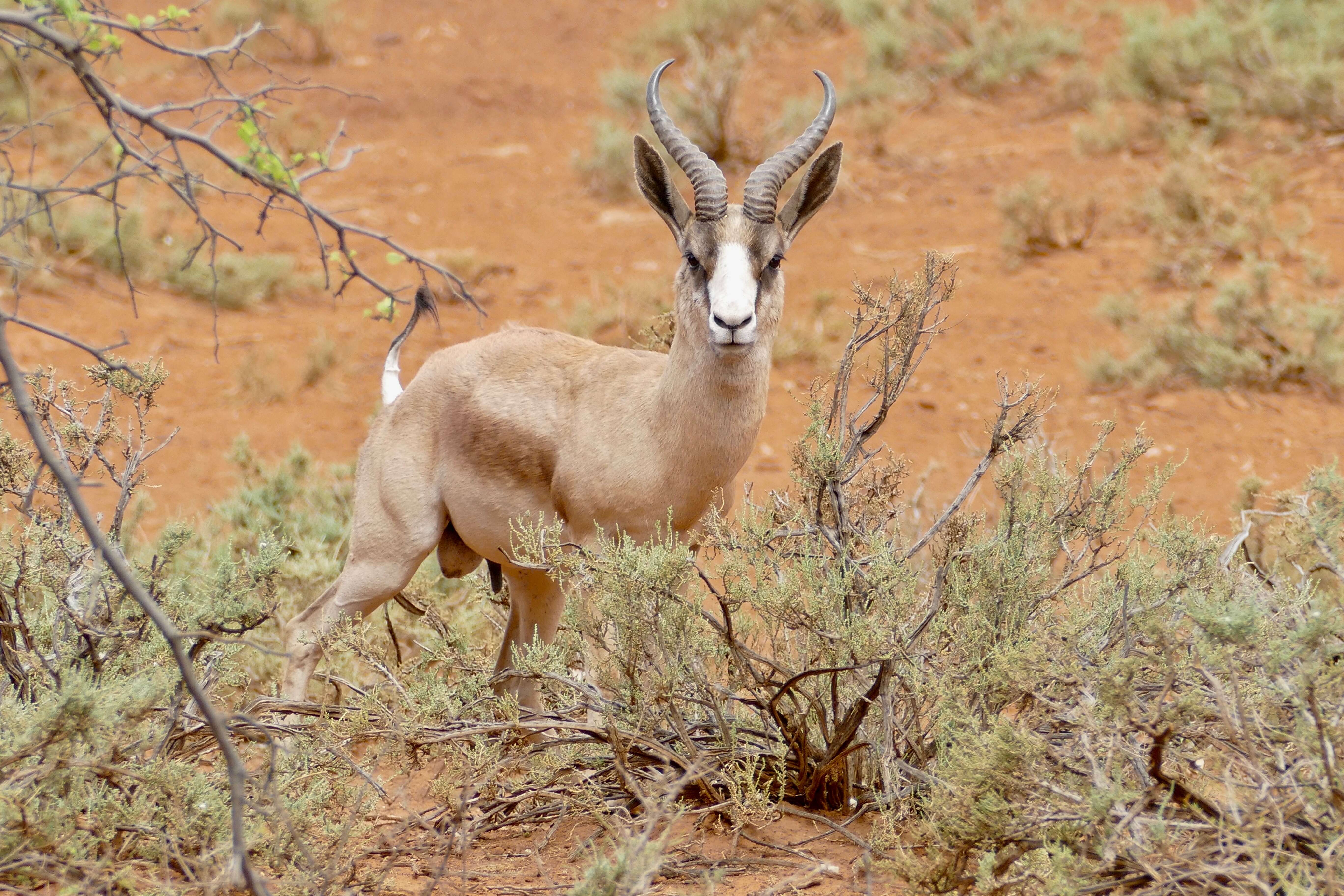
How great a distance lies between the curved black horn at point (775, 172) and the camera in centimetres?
486

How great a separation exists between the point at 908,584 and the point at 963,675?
348 millimetres

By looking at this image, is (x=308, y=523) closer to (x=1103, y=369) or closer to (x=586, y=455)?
(x=586, y=455)

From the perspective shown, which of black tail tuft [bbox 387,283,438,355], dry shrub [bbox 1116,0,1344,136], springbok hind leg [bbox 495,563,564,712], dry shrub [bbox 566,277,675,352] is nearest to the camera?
black tail tuft [bbox 387,283,438,355]

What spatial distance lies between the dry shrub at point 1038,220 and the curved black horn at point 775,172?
340 inches

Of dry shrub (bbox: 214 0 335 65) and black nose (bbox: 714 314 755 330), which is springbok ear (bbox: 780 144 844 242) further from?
dry shrub (bbox: 214 0 335 65)

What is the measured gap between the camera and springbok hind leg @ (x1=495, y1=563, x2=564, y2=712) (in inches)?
231

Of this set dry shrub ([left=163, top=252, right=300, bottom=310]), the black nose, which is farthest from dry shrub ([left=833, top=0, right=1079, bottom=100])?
the black nose

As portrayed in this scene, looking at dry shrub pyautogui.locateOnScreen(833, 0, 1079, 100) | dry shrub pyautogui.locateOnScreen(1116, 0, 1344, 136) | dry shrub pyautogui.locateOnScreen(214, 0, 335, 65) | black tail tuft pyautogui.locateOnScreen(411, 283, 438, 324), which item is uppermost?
dry shrub pyautogui.locateOnScreen(214, 0, 335, 65)

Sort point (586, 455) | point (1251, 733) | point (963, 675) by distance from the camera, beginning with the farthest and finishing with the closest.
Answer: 1. point (586, 455)
2. point (963, 675)
3. point (1251, 733)

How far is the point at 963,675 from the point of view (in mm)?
4238

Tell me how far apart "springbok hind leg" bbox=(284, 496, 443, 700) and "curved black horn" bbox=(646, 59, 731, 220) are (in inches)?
70.0

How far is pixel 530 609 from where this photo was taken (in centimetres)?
596

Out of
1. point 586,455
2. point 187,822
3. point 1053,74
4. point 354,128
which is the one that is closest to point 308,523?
point 586,455

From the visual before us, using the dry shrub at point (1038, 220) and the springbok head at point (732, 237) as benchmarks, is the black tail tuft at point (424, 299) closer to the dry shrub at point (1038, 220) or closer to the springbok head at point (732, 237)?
the springbok head at point (732, 237)
